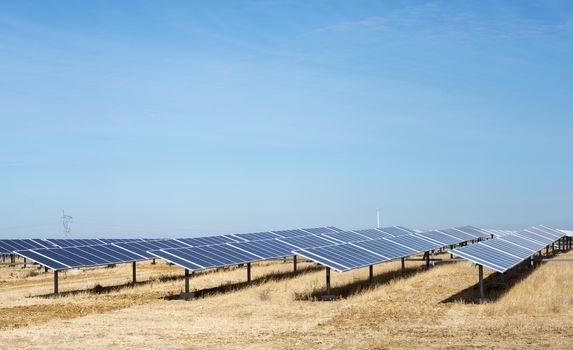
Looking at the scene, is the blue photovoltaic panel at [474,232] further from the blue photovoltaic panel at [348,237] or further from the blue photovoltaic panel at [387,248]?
the blue photovoltaic panel at [387,248]

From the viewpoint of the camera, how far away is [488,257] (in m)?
24.7

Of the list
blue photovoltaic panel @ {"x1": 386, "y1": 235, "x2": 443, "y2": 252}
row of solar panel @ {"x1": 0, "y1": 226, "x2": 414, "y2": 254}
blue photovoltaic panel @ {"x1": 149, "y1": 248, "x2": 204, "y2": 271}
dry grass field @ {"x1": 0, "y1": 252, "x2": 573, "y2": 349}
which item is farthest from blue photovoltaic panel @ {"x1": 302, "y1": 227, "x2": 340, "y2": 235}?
blue photovoltaic panel @ {"x1": 149, "y1": 248, "x2": 204, "y2": 271}

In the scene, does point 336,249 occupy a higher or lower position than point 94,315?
higher

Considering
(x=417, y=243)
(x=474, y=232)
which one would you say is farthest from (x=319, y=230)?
(x=417, y=243)

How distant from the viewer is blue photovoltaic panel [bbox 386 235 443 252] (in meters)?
35.9

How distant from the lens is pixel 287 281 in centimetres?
3328

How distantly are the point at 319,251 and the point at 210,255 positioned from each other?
18.5 feet

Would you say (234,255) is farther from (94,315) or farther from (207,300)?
(94,315)

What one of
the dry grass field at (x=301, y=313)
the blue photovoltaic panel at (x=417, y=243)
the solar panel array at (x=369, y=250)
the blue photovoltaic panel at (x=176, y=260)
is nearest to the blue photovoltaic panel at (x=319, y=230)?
the solar panel array at (x=369, y=250)

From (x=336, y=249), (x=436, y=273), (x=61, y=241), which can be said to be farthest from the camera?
(x=61, y=241)

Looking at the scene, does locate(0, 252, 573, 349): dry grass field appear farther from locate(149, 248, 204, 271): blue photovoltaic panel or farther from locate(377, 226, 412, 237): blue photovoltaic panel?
locate(377, 226, 412, 237): blue photovoltaic panel

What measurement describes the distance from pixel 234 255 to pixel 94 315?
9719 mm

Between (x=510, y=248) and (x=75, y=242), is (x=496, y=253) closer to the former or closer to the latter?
(x=510, y=248)

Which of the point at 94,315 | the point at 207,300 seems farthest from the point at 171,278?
the point at 94,315
